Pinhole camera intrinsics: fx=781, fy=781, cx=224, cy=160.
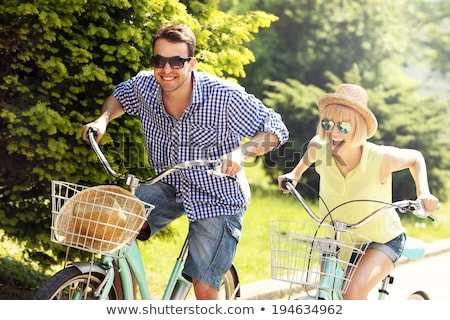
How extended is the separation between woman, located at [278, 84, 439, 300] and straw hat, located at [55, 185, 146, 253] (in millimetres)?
813

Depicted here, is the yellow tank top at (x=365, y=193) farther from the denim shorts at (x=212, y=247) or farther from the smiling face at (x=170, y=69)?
the smiling face at (x=170, y=69)

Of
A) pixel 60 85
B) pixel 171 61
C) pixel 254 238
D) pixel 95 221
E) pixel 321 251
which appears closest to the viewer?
pixel 95 221

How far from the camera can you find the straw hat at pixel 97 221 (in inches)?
137

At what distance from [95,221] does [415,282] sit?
14.3ft

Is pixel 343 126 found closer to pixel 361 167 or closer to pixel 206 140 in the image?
pixel 361 167

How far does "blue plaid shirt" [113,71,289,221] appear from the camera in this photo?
3949mm

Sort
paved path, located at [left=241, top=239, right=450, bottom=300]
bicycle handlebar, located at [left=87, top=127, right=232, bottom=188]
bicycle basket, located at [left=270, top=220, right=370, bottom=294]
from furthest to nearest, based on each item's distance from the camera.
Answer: paved path, located at [left=241, top=239, right=450, bottom=300]
bicycle handlebar, located at [left=87, top=127, right=232, bottom=188]
bicycle basket, located at [left=270, top=220, right=370, bottom=294]

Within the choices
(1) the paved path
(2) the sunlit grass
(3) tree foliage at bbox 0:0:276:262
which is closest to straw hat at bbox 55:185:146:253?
(3) tree foliage at bbox 0:0:276:262

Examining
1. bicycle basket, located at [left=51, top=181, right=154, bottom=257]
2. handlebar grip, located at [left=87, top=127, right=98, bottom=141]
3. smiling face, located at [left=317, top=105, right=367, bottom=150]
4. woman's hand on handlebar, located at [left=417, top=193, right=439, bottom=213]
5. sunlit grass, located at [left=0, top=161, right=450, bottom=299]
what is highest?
smiling face, located at [left=317, top=105, right=367, bottom=150]

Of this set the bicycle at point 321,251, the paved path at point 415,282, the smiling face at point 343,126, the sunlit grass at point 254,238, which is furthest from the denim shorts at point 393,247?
the paved path at point 415,282

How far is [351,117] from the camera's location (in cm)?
396

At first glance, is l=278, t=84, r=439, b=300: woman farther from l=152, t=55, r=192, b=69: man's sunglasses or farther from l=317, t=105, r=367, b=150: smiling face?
l=152, t=55, r=192, b=69: man's sunglasses

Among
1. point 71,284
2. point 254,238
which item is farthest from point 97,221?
point 254,238
